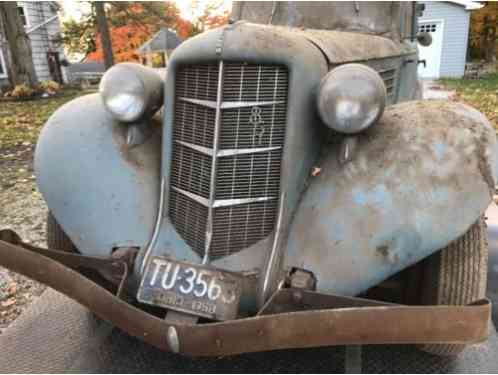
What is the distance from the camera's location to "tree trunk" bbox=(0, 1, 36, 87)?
13.4 m

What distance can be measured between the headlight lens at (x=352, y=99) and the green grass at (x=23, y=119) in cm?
650

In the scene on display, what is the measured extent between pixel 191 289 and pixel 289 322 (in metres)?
0.51

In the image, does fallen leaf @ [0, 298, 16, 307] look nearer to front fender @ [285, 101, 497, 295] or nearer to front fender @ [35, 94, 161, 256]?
front fender @ [35, 94, 161, 256]

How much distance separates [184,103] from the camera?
2057 mm

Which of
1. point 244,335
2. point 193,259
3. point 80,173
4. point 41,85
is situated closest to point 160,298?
point 193,259

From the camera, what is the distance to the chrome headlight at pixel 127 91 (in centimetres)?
206

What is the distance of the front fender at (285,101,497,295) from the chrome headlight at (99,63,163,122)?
950 mm

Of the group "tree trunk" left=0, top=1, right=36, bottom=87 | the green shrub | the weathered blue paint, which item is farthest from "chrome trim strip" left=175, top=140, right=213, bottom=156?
"tree trunk" left=0, top=1, right=36, bottom=87

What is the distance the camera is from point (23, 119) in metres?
9.11

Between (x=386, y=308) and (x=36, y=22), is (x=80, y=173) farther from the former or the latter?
(x=36, y=22)

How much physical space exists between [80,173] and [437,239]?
5.49ft

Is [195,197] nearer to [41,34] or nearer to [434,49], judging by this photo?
[434,49]

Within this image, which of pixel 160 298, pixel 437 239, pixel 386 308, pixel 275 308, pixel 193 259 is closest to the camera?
pixel 386 308

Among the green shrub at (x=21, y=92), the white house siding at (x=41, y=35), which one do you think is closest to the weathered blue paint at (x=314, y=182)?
the green shrub at (x=21, y=92)
